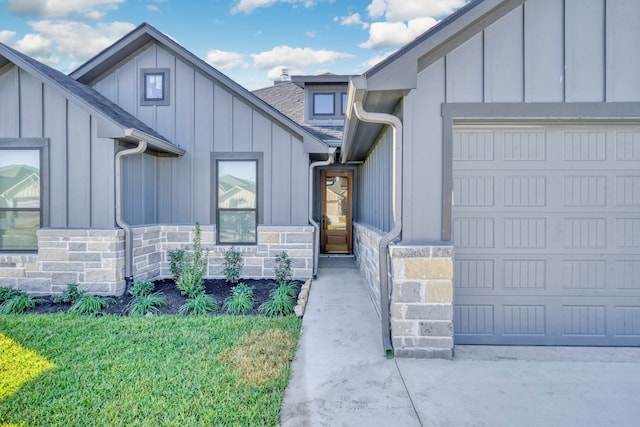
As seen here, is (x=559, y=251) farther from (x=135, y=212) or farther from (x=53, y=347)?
(x=135, y=212)

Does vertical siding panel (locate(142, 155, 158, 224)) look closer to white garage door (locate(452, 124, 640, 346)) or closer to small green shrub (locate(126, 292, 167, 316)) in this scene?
small green shrub (locate(126, 292, 167, 316))

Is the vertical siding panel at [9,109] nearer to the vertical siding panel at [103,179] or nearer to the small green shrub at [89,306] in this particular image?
the vertical siding panel at [103,179]

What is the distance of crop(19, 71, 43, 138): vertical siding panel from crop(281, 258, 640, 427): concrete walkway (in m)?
5.60

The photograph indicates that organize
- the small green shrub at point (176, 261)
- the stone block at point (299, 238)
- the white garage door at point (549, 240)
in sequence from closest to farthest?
the white garage door at point (549, 240) → the small green shrub at point (176, 261) → the stone block at point (299, 238)

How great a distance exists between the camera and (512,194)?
11.6 feet

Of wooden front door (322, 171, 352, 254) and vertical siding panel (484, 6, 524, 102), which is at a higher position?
vertical siding panel (484, 6, 524, 102)

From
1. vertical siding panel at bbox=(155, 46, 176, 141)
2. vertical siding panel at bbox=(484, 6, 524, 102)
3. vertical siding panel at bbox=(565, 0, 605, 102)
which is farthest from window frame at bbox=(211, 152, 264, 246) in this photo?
vertical siding panel at bbox=(565, 0, 605, 102)

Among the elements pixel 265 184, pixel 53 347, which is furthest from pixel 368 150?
pixel 53 347


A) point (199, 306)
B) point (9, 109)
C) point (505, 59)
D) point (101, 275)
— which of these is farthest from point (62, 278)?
point (505, 59)

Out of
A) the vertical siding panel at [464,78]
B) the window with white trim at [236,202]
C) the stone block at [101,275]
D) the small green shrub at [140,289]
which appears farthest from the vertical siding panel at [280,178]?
the vertical siding panel at [464,78]

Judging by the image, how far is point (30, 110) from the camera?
5457mm

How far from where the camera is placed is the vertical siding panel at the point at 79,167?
543 cm

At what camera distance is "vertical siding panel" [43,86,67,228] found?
5438 millimetres

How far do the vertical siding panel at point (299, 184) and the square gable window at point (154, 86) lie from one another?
283 cm
